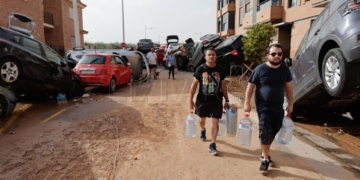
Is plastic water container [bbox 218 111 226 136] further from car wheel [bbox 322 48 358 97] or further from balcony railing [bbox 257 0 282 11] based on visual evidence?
balcony railing [bbox 257 0 282 11]

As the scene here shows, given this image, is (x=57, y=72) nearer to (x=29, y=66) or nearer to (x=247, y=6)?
(x=29, y=66)

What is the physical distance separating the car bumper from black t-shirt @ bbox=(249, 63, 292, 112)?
6.76 meters

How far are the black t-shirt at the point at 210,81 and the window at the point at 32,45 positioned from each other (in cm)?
468

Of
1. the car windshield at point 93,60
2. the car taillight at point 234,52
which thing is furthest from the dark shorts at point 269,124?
the car taillight at point 234,52

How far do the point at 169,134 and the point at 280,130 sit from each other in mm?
2181

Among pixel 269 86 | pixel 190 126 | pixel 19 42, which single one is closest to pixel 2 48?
pixel 19 42

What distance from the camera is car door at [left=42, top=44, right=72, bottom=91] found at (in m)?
6.91

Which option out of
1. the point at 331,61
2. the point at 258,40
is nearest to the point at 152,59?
the point at 258,40

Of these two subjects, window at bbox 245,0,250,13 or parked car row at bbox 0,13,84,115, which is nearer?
parked car row at bbox 0,13,84,115

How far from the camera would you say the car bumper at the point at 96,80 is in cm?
898

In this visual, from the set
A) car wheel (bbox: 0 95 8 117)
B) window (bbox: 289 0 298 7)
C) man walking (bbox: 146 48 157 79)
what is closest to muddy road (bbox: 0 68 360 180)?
car wheel (bbox: 0 95 8 117)

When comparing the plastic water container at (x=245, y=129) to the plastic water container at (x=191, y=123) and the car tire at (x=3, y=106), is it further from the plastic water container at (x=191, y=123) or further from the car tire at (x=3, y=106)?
the car tire at (x=3, y=106)

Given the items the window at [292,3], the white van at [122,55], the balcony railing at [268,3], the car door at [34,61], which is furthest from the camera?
the balcony railing at [268,3]

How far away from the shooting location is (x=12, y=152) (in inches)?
157
